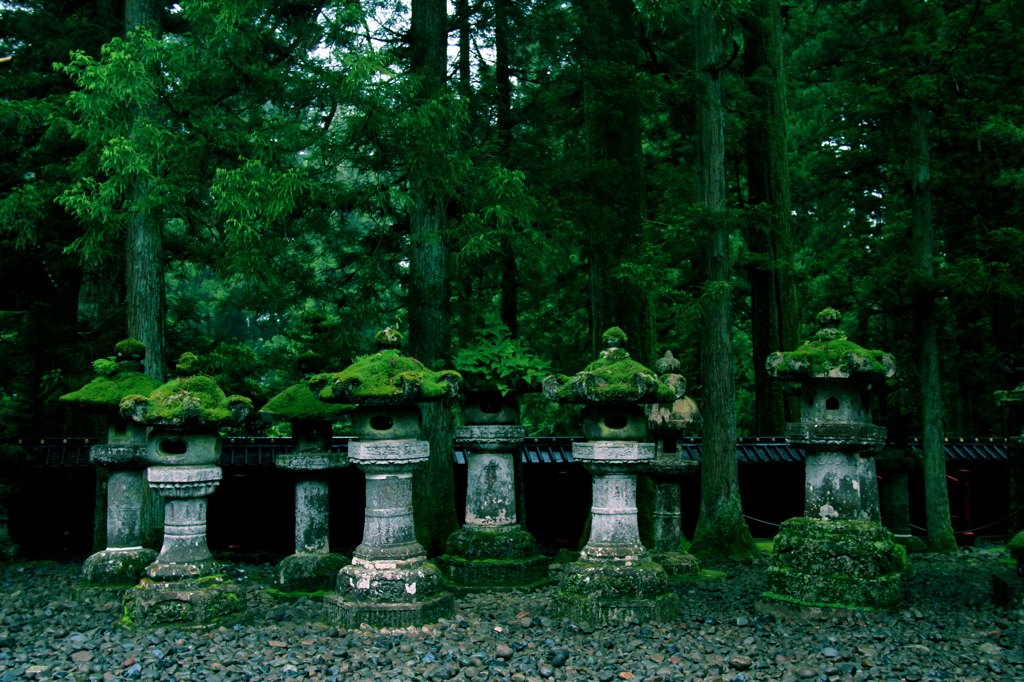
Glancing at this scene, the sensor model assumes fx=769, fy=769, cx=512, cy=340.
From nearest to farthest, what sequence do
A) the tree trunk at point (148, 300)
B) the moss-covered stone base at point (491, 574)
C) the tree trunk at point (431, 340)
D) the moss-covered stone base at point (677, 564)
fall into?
1. the moss-covered stone base at point (491, 574)
2. the moss-covered stone base at point (677, 564)
3. the tree trunk at point (148, 300)
4. the tree trunk at point (431, 340)

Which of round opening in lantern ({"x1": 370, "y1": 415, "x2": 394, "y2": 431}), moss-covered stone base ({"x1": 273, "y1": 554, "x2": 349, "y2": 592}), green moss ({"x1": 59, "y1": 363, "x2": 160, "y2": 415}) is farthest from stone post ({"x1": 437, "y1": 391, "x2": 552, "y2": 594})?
green moss ({"x1": 59, "y1": 363, "x2": 160, "y2": 415})

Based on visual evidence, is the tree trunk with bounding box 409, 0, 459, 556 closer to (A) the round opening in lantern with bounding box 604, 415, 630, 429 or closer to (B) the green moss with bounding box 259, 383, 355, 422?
(B) the green moss with bounding box 259, 383, 355, 422

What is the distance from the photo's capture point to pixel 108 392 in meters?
8.63

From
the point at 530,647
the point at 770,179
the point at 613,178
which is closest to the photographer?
the point at 530,647

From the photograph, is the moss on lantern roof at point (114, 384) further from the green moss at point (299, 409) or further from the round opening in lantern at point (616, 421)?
the round opening in lantern at point (616, 421)

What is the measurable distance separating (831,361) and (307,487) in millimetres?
5859

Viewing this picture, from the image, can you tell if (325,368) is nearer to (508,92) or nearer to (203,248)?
(203,248)

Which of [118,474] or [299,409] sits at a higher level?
[299,409]

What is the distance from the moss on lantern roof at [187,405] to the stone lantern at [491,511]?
2.74 m

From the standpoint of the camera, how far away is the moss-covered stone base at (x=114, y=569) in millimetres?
8438

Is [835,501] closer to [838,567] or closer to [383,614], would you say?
[838,567]

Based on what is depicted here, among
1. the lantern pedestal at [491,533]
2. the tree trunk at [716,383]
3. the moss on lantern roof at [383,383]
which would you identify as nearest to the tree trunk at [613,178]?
the tree trunk at [716,383]

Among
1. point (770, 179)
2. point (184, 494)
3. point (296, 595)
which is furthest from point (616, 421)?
point (770, 179)

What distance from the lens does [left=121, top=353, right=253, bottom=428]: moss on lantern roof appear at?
24.4ft
